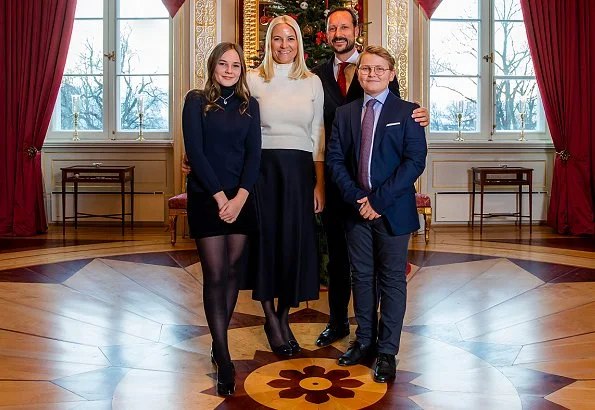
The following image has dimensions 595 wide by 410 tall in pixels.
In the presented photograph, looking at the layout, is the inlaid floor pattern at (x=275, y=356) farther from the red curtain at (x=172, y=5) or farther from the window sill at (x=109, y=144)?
the red curtain at (x=172, y=5)

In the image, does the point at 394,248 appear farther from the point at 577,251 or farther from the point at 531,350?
the point at 577,251

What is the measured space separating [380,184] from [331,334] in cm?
84

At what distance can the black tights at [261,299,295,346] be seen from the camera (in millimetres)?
3180

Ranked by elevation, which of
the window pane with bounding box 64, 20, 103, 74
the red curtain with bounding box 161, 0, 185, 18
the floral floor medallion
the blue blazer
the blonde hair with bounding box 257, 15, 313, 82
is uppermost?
A: the red curtain with bounding box 161, 0, 185, 18

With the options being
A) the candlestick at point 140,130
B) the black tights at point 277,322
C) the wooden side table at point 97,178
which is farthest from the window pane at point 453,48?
the black tights at point 277,322

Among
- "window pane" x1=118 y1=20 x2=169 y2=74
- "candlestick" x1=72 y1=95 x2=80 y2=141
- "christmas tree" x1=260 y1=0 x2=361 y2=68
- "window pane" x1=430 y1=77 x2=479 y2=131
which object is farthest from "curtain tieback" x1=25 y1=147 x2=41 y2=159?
"window pane" x1=430 y1=77 x2=479 y2=131

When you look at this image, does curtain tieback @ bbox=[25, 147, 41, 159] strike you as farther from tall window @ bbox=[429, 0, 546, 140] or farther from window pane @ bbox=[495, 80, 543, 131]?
window pane @ bbox=[495, 80, 543, 131]

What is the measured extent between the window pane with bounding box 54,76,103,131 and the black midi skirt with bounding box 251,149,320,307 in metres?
5.02

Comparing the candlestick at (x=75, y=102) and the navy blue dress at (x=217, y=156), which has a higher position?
the candlestick at (x=75, y=102)

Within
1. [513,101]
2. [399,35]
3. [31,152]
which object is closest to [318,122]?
[399,35]

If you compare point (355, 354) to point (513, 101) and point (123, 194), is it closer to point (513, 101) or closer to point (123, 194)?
point (123, 194)

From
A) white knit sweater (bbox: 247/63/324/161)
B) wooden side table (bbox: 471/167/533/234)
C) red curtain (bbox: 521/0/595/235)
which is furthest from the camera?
wooden side table (bbox: 471/167/533/234)

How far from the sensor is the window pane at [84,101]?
761cm

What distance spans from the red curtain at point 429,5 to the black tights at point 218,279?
16.8 ft
